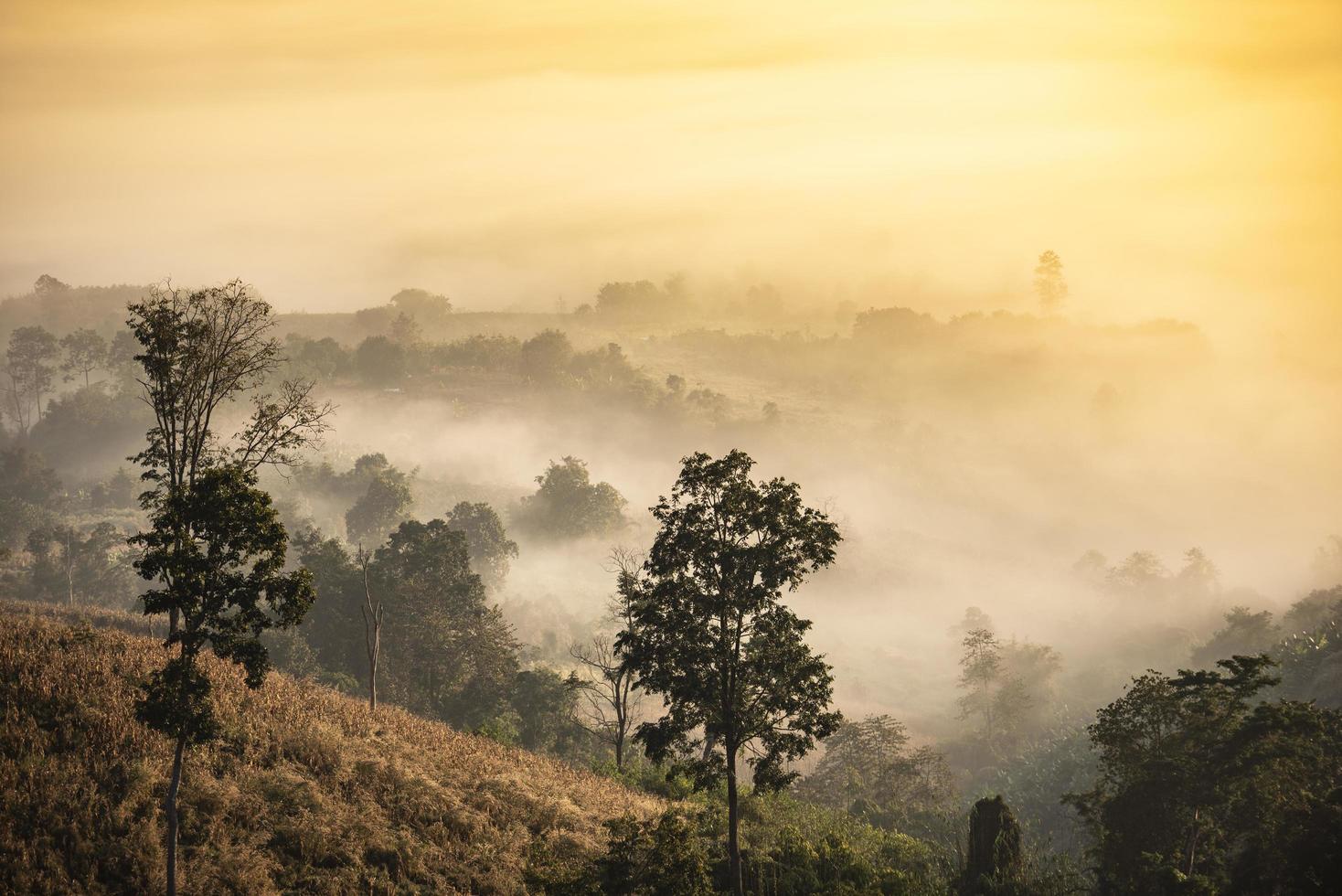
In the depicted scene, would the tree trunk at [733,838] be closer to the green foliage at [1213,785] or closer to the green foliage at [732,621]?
the green foliage at [732,621]

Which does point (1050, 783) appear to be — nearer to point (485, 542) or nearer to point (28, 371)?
point (485, 542)

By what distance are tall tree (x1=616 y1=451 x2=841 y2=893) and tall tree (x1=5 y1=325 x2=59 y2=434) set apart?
17001cm

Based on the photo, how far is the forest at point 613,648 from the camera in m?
24.1

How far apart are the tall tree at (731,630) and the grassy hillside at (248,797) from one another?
6789 mm

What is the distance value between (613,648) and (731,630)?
34316 millimetres

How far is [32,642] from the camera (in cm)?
2941

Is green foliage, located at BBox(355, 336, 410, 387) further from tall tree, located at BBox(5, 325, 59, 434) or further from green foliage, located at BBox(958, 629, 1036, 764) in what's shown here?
green foliage, located at BBox(958, 629, 1036, 764)

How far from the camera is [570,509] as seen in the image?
113000 millimetres

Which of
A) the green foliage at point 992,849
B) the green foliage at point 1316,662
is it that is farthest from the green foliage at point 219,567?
the green foliage at point 1316,662

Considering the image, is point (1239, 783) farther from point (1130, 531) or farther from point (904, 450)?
point (904, 450)

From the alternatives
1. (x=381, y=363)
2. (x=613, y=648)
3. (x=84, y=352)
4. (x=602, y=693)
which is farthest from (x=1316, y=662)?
(x=84, y=352)

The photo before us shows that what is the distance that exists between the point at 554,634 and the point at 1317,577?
293 ft

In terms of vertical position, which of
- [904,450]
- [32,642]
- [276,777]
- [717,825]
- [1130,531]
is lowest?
[717,825]

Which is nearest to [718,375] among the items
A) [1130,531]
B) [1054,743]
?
[1130,531]
